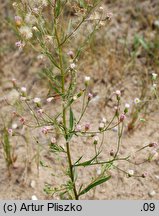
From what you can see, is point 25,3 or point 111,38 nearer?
point 25,3

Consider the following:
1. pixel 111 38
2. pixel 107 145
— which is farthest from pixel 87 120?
pixel 111 38

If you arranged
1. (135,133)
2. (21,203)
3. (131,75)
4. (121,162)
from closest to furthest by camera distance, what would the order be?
(21,203)
(121,162)
(135,133)
(131,75)

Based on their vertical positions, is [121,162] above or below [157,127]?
below

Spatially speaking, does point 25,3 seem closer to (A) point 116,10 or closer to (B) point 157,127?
(B) point 157,127

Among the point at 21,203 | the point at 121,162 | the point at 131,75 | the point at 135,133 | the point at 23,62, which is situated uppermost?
the point at 23,62

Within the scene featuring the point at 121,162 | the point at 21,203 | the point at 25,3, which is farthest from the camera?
the point at 121,162

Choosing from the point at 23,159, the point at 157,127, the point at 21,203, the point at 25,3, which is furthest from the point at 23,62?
the point at 25,3
